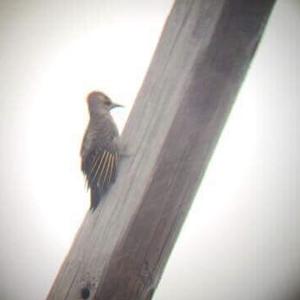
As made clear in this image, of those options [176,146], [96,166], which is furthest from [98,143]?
[176,146]

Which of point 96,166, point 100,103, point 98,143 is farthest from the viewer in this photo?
point 100,103

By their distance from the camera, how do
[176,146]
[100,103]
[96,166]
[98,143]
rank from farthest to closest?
[100,103] < [98,143] < [96,166] < [176,146]

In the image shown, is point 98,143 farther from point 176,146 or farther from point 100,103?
point 176,146

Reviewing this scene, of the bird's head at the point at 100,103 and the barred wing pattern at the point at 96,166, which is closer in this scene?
the barred wing pattern at the point at 96,166

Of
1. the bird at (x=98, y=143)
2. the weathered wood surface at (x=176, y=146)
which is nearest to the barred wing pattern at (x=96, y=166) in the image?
the bird at (x=98, y=143)

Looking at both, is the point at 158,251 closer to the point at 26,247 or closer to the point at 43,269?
the point at 43,269

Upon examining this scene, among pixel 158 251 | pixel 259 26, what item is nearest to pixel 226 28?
pixel 259 26

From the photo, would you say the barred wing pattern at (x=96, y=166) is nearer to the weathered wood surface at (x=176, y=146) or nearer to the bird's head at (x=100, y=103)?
the weathered wood surface at (x=176, y=146)

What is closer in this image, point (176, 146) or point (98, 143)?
point (176, 146)
